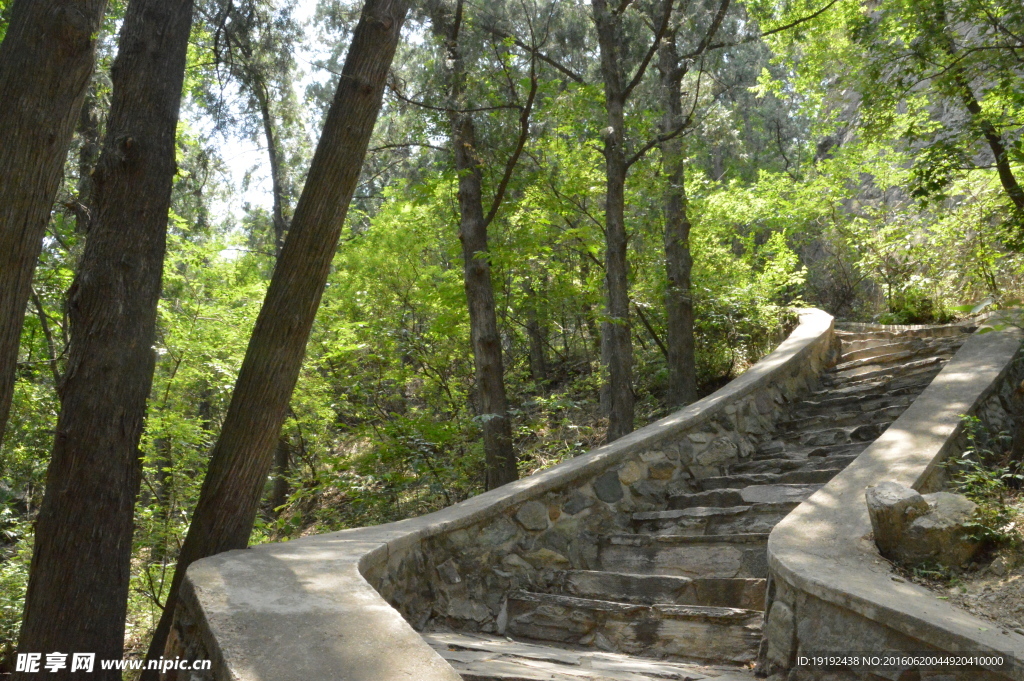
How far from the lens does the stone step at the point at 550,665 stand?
3014 mm

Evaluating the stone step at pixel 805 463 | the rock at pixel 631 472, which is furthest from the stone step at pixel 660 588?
the stone step at pixel 805 463

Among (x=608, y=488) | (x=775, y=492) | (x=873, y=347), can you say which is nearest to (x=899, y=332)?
(x=873, y=347)

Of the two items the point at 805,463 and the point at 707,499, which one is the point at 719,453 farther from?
the point at 707,499

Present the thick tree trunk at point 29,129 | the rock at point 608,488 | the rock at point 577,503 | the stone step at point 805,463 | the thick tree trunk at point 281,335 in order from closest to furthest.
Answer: the thick tree trunk at point 29,129
the thick tree trunk at point 281,335
the rock at point 577,503
the rock at point 608,488
the stone step at point 805,463

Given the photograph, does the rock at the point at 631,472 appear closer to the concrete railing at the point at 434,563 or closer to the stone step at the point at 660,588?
the concrete railing at the point at 434,563

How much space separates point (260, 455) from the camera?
13.1ft

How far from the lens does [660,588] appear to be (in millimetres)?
4383

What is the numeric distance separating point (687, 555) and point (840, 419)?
9.64 feet

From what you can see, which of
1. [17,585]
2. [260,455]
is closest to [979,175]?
[260,455]

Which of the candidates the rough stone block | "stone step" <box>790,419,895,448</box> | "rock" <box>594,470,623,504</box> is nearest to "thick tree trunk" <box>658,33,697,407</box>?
"stone step" <box>790,419,895,448</box>

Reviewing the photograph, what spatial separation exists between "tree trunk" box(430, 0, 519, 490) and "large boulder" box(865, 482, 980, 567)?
4541 millimetres

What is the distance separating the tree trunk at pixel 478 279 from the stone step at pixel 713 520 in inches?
97.0

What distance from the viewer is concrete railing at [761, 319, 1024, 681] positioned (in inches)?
101

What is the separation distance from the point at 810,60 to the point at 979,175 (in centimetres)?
278
